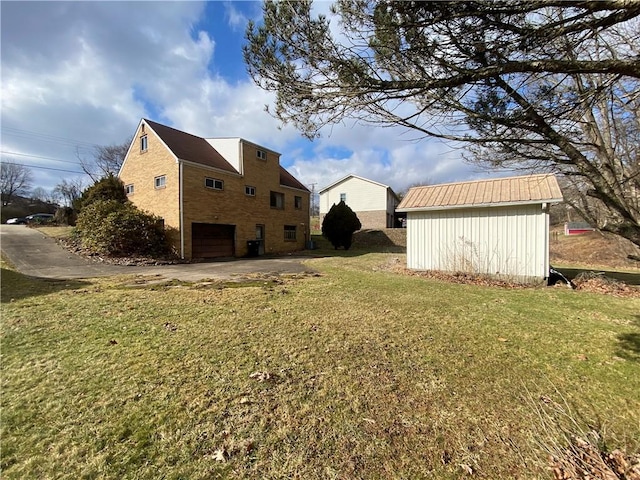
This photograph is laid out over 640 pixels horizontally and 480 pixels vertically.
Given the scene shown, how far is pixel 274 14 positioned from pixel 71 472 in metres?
4.07

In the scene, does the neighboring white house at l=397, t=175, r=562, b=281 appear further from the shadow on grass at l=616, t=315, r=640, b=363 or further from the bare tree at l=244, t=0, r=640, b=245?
the bare tree at l=244, t=0, r=640, b=245

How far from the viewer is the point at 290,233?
74.0ft

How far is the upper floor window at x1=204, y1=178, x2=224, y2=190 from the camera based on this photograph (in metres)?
16.5

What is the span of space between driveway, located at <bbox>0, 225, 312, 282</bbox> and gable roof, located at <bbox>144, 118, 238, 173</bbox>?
642cm

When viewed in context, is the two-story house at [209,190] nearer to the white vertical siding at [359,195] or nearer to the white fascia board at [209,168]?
the white fascia board at [209,168]

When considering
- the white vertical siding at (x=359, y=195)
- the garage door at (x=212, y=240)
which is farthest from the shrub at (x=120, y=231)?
the white vertical siding at (x=359, y=195)

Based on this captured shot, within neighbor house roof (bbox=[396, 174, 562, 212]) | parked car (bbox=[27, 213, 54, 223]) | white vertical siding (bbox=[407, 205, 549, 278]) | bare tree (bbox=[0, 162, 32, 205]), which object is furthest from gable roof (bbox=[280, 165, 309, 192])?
bare tree (bbox=[0, 162, 32, 205])

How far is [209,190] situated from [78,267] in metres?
7.16

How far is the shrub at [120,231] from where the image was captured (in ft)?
46.1

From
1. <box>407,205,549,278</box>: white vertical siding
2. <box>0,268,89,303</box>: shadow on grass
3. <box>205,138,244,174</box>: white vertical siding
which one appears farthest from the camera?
<box>205,138,244,174</box>: white vertical siding

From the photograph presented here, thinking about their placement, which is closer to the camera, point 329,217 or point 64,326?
point 64,326

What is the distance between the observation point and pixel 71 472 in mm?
1939

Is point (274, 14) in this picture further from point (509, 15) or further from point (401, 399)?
point (401, 399)

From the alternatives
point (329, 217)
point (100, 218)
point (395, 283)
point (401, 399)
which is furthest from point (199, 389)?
point (329, 217)
